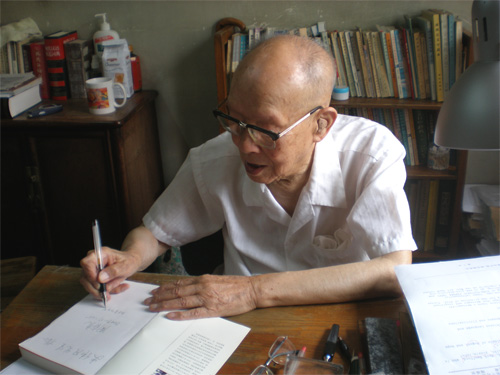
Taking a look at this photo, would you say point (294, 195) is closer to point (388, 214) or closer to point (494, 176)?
point (388, 214)

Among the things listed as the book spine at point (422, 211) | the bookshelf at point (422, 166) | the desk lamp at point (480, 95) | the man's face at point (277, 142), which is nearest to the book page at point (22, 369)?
the man's face at point (277, 142)

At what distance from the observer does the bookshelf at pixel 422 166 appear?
217 centimetres

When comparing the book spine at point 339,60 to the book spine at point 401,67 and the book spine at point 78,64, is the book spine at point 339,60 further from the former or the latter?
the book spine at point 78,64

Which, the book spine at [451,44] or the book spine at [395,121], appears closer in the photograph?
the book spine at [451,44]

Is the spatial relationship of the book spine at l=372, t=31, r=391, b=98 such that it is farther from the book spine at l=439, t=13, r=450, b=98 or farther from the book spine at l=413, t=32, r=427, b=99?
the book spine at l=439, t=13, r=450, b=98

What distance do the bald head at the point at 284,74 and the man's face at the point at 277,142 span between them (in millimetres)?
19

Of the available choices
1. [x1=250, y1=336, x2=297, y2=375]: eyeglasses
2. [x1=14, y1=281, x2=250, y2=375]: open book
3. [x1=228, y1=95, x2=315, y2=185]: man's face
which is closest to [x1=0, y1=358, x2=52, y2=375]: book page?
[x1=14, y1=281, x2=250, y2=375]: open book

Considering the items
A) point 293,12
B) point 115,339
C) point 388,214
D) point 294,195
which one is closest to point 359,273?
point 388,214

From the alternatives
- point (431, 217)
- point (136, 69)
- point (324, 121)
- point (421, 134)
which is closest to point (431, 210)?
point (431, 217)

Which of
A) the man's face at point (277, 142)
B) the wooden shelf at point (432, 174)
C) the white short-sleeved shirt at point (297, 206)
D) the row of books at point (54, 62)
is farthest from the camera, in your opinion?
the row of books at point (54, 62)

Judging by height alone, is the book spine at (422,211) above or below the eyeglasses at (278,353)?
below

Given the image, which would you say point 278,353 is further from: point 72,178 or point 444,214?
point 444,214

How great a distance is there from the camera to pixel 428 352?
0.80 meters

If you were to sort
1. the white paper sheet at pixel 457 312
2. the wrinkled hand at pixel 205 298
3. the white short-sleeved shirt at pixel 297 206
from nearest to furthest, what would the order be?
the white paper sheet at pixel 457 312 → the wrinkled hand at pixel 205 298 → the white short-sleeved shirt at pixel 297 206
